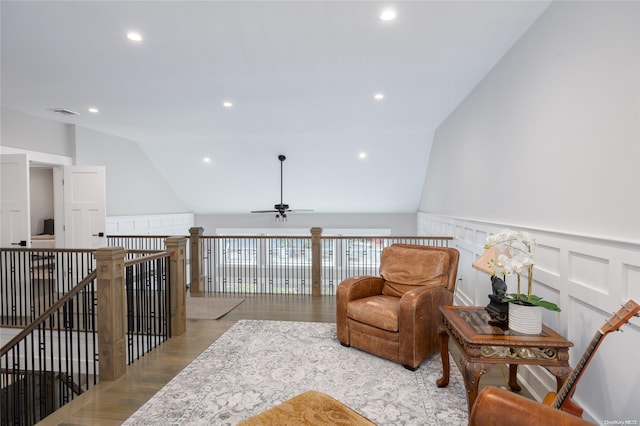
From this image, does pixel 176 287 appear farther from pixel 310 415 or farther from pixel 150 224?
pixel 150 224

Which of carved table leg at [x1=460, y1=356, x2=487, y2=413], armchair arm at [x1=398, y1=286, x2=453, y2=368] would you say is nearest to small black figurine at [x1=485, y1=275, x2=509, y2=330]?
carved table leg at [x1=460, y1=356, x2=487, y2=413]

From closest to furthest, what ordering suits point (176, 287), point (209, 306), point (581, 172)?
point (581, 172), point (176, 287), point (209, 306)

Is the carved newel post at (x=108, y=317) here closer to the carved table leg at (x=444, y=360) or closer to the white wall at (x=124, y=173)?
the carved table leg at (x=444, y=360)

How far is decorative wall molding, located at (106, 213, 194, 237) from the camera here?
21.4ft

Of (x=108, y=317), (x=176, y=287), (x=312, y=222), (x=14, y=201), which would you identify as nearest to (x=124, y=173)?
(x=14, y=201)

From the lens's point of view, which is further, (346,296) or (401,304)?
(346,296)

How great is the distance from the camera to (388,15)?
2.50 m

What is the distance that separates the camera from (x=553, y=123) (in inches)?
93.4

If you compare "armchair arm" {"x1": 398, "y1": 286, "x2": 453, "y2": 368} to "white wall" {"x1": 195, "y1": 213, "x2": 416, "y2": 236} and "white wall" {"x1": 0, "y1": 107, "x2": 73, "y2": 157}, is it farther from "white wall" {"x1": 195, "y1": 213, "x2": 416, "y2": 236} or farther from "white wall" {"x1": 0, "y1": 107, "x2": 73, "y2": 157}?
"white wall" {"x1": 0, "y1": 107, "x2": 73, "y2": 157}

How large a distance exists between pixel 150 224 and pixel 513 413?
7864mm

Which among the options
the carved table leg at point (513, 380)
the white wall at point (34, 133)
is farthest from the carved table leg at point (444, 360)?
the white wall at point (34, 133)

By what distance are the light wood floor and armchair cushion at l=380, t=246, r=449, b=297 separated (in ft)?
3.13

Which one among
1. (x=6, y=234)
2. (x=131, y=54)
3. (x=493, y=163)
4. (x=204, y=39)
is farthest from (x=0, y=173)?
(x=493, y=163)

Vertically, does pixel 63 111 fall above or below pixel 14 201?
above
